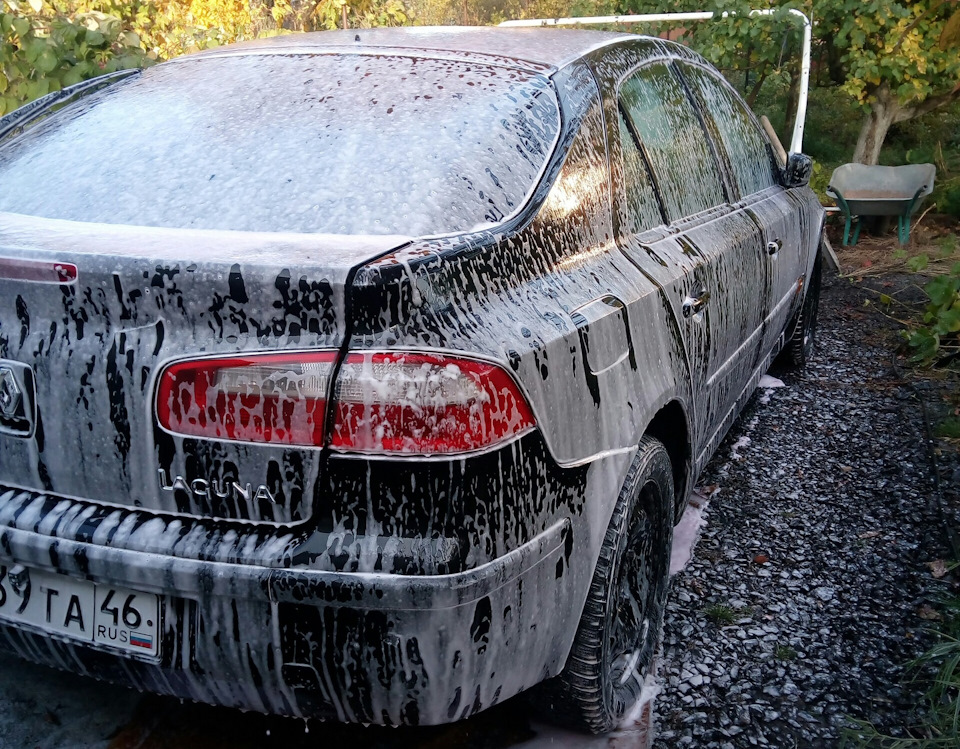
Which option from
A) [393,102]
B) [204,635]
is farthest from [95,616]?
[393,102]

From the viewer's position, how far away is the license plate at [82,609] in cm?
152

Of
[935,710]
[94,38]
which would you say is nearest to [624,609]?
[935,710]

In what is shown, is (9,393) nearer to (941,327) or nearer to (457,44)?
(457,44)

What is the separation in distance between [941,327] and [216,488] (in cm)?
465

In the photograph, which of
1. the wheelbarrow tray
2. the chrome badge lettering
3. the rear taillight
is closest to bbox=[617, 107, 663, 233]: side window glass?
the rear taillight

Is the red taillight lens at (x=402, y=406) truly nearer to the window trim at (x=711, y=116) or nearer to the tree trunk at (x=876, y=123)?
the window trim at (x=711, y=116)

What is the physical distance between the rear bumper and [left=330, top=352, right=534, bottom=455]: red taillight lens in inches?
8.5

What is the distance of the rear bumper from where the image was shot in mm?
1440

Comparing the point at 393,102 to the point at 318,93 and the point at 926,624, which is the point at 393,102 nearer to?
the point at 318,93

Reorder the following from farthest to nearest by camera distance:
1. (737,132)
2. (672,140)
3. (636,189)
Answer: (737,132) → (672,140) → (636,189)

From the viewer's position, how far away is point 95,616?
156 centimetres

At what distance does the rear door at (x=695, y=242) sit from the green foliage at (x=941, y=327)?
213cm

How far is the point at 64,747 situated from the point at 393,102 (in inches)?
65.3

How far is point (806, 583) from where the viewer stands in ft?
9.68
